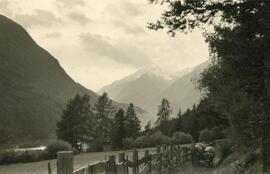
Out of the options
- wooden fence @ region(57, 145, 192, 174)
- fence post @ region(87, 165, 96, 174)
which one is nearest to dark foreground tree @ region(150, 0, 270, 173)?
wooden fence @ region(57, 145, 192, 174)

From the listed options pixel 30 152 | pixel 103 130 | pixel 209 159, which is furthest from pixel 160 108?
pixel 209 159

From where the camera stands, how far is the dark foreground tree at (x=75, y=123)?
95250mm

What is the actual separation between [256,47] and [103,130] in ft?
338

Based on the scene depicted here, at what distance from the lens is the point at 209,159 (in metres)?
37.7

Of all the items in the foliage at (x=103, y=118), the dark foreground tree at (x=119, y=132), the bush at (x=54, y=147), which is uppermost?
the foliage at (x=103, y=118)

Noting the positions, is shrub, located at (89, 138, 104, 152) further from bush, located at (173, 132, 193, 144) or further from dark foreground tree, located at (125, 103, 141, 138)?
bush, located at (173, 132, 193, 144)

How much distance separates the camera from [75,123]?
3883 inches

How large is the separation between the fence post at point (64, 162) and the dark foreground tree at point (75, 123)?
86.0m

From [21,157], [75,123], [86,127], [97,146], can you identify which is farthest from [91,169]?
[86,127]

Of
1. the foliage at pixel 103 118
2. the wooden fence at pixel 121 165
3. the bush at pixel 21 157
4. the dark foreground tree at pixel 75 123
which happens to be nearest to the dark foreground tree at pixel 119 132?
the dark foreground tree at pixel 75 123

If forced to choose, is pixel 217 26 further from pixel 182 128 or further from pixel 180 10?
pixel 182 128

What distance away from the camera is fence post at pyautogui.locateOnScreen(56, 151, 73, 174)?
30.4 feet

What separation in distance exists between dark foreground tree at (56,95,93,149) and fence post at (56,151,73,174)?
86.0 m

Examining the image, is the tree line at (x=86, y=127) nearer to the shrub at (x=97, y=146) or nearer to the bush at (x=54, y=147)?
the shrub at (x=97, y=146)
